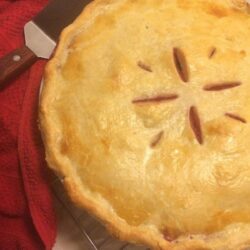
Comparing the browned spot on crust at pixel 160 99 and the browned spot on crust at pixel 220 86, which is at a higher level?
Result: the browned spot on crust at pixel 160 99

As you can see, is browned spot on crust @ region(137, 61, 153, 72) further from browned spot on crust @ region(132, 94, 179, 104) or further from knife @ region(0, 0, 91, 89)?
knife @ region(0, 0, 91, 89)

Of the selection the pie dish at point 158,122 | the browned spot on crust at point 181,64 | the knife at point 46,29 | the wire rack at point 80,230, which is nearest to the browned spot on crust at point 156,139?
the pie dish at point 158,122

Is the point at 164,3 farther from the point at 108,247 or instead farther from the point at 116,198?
the point at 108,247

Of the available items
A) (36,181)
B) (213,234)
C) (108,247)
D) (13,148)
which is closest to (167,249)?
(213,234)

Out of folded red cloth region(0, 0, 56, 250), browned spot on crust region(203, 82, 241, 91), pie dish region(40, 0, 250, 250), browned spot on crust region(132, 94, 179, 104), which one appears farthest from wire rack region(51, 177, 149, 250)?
browned spot on crust region(203, 82, 241, 91)

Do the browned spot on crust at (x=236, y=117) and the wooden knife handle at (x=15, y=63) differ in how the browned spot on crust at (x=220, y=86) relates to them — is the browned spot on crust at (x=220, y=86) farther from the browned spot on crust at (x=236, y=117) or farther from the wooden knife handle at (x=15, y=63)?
the wooden knife handle at (x=15, y=63)
